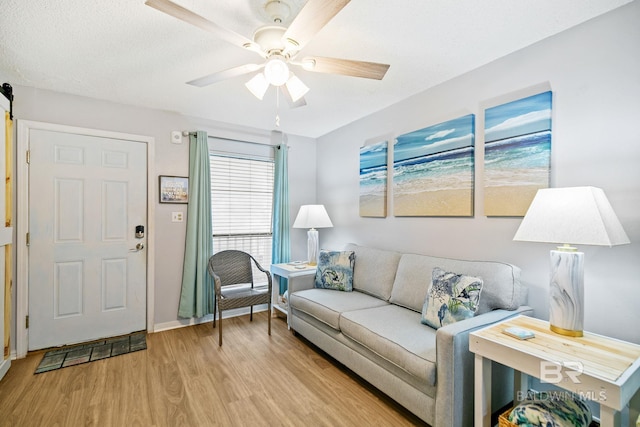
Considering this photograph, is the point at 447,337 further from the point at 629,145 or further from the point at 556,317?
the point at 629,145

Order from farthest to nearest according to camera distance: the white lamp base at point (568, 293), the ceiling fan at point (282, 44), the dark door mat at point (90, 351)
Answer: the dark door mat at point (90, 351) → the white lamp base at point (568, 293) → the ceiling fan at point (282, 44)

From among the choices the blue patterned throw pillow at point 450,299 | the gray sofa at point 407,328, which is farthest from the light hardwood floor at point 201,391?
the blue patterned throw pillow at point 450,299

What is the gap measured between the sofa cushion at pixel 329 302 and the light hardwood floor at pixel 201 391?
40 cm

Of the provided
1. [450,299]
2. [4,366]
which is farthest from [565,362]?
[4,366]

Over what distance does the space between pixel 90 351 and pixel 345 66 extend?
3.29m

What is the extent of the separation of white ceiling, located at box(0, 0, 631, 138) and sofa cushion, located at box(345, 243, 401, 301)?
5.15ft

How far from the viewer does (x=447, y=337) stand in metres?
1.58

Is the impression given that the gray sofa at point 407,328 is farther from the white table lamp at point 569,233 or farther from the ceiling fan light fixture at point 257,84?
the ceiling fan light fixture at point 257,84

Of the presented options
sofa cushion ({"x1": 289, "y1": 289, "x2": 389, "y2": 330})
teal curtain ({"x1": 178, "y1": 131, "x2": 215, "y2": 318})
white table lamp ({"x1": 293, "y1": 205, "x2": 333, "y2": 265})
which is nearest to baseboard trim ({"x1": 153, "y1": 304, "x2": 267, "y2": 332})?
teal curtain ({"x1": 178, "y1": 131, "x2": 215, "y2": 318})

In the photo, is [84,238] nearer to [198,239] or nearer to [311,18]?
[198,239]

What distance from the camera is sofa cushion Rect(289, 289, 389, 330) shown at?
2.44 m

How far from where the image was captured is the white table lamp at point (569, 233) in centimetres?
139

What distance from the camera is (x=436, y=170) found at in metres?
2.62

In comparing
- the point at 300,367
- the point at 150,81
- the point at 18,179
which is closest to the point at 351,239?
the point at 300,367
